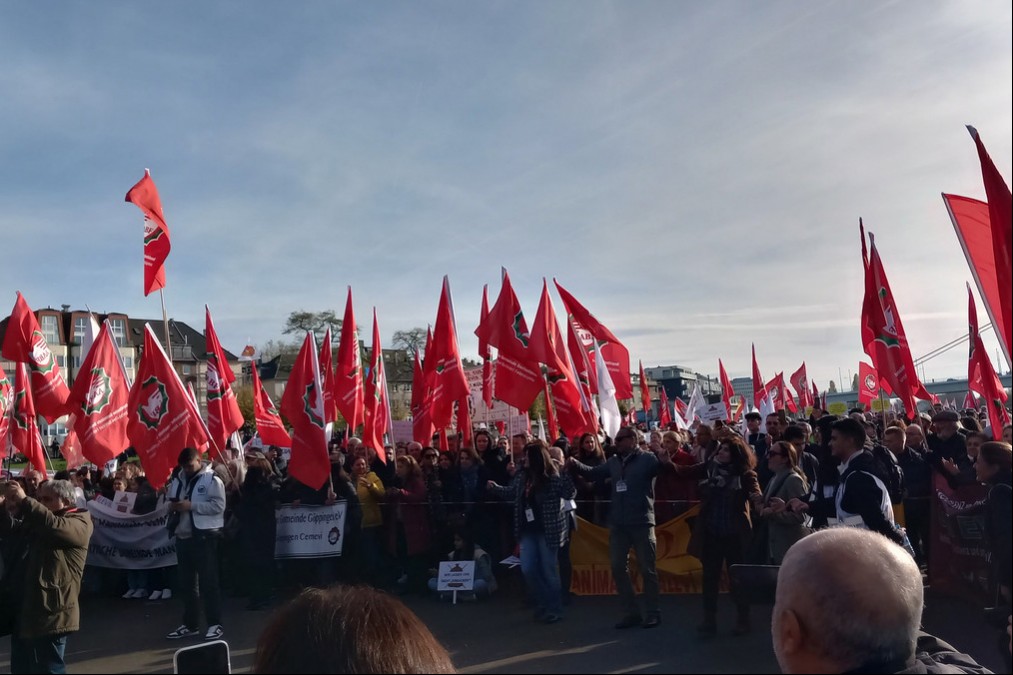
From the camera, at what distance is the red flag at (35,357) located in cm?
1354

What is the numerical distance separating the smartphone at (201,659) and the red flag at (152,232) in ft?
33.1

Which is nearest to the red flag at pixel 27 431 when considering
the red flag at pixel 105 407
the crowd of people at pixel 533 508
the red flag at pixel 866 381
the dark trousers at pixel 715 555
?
the crowd of people at pixel 533 508

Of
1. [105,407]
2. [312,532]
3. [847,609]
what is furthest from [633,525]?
[105,407]

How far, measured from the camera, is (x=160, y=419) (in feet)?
31.2

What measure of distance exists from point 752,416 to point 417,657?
37.6 ft

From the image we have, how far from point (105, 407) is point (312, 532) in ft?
11.3

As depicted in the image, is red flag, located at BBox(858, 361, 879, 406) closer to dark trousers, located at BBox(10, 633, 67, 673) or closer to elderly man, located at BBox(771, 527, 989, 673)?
dark trousers, located at BBox(10, 633, 67, 673)

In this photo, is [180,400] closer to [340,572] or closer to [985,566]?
[340,572]

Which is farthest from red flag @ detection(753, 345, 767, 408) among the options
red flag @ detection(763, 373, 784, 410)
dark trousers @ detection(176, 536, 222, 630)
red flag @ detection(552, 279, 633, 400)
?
dark trousers @ detection(176, 536, 222, 630)

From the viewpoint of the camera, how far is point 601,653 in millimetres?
7086

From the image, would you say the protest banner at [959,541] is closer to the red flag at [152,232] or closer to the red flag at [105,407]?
the red flag at [105,407]

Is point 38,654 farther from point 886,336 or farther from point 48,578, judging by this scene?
point 886,336

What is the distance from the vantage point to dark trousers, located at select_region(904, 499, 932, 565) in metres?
8.54

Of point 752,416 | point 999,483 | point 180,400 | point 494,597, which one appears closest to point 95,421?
point 180,400
